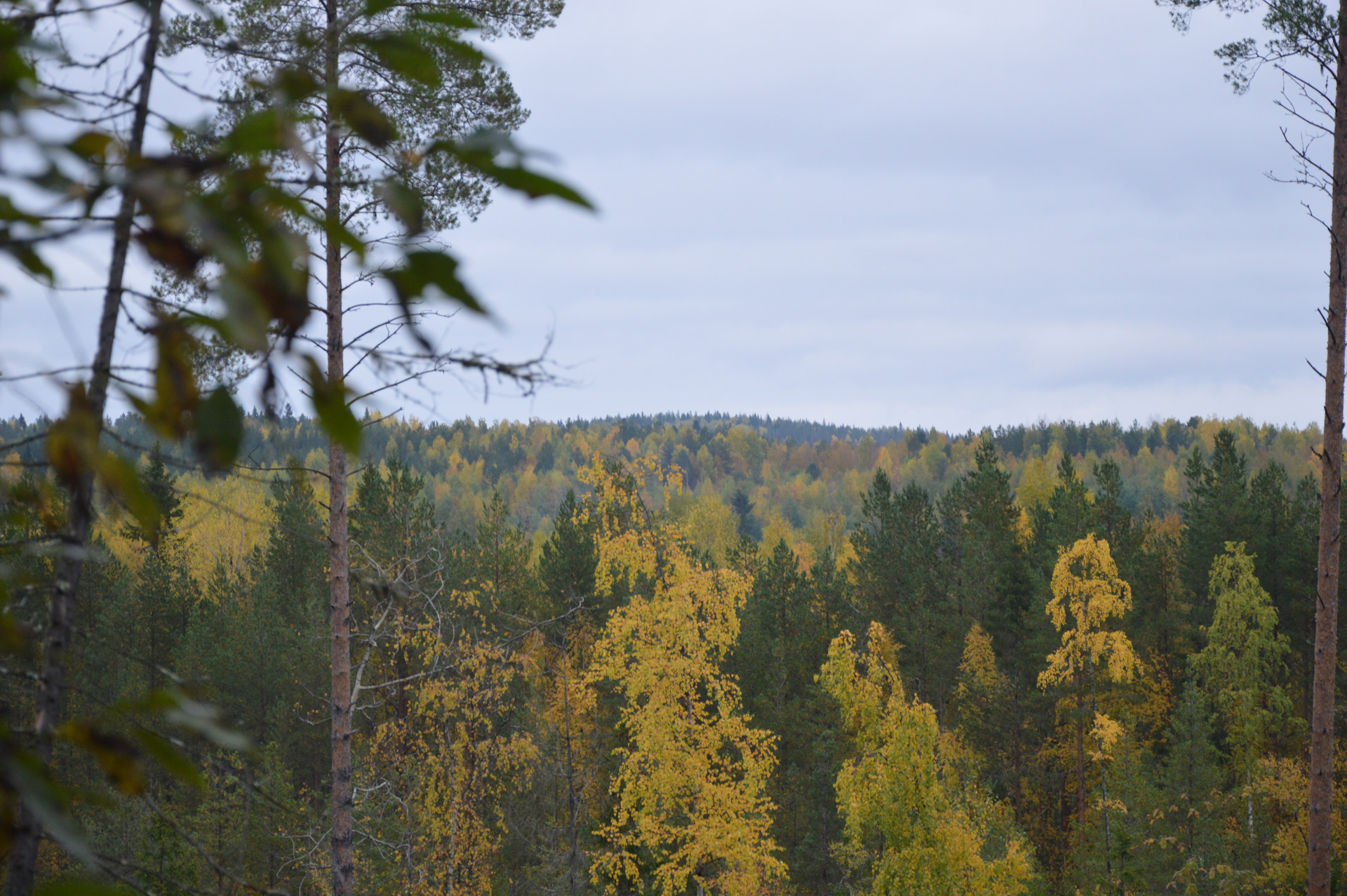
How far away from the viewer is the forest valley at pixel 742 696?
13.3 m

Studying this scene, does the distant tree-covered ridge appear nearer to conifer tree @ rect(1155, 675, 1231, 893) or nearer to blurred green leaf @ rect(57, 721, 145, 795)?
conifer tree @ rect(1155, 675, 1231, 893)

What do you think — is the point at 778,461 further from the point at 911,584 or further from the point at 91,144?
the point at 91,144

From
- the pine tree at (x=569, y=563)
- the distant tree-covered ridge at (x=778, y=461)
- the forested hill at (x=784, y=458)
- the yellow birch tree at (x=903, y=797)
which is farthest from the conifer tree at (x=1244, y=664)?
the forested hill at (x=784, y=458)

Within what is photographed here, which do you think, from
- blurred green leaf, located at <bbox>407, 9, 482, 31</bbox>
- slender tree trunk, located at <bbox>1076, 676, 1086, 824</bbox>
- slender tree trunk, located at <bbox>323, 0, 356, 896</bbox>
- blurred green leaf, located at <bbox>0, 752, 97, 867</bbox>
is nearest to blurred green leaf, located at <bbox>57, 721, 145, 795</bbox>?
blurred green leaf, located at <bbox>0, 752, 97, 867</bbox>

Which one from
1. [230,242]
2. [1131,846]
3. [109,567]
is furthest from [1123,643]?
[109,567]

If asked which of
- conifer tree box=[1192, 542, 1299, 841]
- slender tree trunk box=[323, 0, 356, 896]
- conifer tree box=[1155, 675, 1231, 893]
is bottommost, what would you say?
conifer tree box=[1155, 675, 1231, 893]

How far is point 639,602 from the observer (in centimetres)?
1341

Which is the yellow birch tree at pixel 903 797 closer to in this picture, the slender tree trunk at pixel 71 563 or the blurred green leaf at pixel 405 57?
the slender tree trunk at pixel 71 563

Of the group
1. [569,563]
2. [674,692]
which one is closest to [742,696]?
[569,563]

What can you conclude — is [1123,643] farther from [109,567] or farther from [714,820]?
[109,567]

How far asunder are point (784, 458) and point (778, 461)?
174 cm

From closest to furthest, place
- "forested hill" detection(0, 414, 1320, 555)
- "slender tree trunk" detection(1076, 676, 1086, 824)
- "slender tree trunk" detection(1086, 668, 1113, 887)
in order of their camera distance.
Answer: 1. "slender tree trunk" detection(1086, 668, 1113, 887)
2. "slender tree trunk" detection(1076, 676, 1086, 824)
3. "forested hill" detection(0, 414, 1320, 555)

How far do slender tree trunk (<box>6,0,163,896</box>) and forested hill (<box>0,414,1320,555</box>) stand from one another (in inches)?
2800

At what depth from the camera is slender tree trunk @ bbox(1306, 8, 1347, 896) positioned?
310 inches
